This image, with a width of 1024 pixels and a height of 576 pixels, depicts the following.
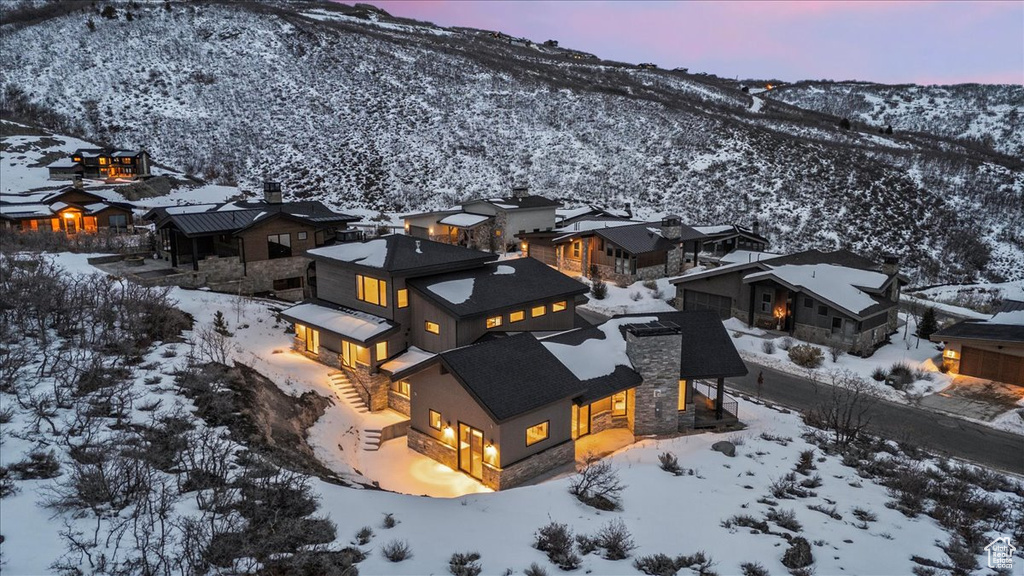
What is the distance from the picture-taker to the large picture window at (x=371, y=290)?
82.2 feet

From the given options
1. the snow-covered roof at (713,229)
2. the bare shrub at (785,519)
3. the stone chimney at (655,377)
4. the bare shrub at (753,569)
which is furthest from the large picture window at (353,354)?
the snow-covered roof at (713,229)

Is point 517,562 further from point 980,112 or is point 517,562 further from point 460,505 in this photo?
point 980,112

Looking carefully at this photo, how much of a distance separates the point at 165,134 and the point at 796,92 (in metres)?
126

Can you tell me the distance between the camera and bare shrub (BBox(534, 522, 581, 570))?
11125mm

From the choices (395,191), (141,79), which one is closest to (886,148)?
(395,191)

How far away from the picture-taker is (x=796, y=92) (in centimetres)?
13162

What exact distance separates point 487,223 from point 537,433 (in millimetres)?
35863

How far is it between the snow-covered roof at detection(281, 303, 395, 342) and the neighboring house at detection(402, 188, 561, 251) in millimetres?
25390

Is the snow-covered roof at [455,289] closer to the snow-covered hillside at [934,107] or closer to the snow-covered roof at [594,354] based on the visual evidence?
the snow-covered roof at [594,354]

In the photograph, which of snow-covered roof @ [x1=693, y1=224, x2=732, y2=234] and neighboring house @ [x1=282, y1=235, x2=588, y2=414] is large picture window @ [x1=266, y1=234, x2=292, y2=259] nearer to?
neighboring house @ [x1=282, y1=235, x2=588, y2=414]

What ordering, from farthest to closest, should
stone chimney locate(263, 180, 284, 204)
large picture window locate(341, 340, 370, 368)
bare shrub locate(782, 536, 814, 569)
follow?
stone chimney locate(263, 180, 284, 204) → large picture window locate(341, 340, 370, 368) → bare shrub locate(782, 536, 814, 569)

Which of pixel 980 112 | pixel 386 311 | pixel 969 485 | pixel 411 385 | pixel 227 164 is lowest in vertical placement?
pixel 969 485

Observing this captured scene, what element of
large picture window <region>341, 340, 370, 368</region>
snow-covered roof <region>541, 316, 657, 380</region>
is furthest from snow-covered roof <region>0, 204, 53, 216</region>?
snow-covered roof <region>541, 316, 657, 380</region>

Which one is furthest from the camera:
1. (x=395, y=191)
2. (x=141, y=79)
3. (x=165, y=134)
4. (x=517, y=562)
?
(x=141, y=79)
